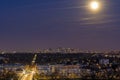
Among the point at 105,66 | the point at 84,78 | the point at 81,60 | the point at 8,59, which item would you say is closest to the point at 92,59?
the point at 81,60

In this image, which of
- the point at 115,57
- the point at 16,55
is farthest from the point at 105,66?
the point at 16,55

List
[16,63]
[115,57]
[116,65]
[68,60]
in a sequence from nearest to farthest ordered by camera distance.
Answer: [16,63], [116,65], [115,57], [68,60]

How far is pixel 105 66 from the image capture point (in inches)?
2640

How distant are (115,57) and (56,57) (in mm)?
8391

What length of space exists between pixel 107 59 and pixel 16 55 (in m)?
15.6

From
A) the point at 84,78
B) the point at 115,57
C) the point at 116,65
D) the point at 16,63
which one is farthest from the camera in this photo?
the point at 115,57

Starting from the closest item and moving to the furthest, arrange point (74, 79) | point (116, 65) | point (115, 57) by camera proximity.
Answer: point (74, 79) < point (116, 65) < point (115, 57)

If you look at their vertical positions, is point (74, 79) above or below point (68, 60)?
below

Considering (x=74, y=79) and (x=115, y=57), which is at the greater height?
(x=115, y=57)

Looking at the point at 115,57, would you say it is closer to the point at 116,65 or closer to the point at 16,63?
the point at 116,65

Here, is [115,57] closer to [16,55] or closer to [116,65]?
[116,65]

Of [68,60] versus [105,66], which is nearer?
[105,66]

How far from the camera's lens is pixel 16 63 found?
6191cm

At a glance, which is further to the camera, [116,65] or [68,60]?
[68,60]
